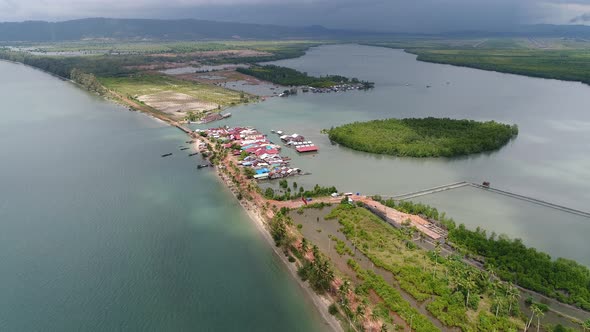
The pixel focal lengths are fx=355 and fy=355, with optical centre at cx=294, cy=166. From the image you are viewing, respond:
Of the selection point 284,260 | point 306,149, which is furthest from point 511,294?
point 306,149

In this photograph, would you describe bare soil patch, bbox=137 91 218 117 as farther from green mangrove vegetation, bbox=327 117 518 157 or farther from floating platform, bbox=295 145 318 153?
green mangrove vegetation, bbox=327 117 518 157

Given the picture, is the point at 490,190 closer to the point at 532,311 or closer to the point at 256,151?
the point at 532,311

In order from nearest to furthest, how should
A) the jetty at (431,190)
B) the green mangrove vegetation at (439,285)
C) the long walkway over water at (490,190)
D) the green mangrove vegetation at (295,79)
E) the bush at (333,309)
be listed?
the green mangrove vegetation at (439,285) < the bush at (333,309) < the long walkway over water at (490,190) < the jetty at (431,190) < the green mangrove vegetation at (295,79)

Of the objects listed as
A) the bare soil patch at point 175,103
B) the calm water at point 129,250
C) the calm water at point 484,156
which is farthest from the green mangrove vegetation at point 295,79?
the calm water at point 129,250

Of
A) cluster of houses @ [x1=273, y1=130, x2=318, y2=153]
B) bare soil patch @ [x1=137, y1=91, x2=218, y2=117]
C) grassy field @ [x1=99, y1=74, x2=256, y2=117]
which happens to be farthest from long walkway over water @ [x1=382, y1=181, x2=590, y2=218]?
grassy field @ [x1=99, y1=74, x2=256, y2=117]

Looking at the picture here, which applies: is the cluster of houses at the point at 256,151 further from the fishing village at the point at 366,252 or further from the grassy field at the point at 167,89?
the grassy field at the point at 167,89
